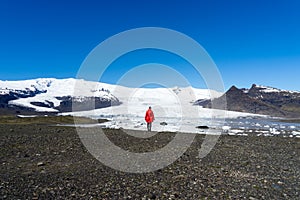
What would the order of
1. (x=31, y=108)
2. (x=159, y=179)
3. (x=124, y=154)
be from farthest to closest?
(x=31, y=108) < (x=124, y=154) < (x=159, y=179)

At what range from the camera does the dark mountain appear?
144875 mm

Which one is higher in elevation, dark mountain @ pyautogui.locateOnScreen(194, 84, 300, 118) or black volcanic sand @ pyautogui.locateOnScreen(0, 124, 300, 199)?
dark mountain @ pyautogui.locateOnScreen(194, 84, 300, 118)

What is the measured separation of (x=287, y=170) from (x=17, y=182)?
329 inches

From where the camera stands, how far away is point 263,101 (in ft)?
561

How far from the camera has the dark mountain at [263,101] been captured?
14488cm

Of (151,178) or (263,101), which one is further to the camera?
(263,101)

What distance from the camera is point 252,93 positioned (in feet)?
616

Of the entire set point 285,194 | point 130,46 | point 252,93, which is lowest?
point 285,194

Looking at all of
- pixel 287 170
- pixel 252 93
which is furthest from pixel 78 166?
pixel 252 93

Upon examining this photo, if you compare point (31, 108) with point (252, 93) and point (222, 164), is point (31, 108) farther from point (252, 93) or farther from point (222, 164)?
point (222, 164)

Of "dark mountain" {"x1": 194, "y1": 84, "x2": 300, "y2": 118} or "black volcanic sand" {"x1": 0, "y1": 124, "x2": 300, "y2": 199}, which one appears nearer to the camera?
"black volcanic sand" {"x1": 0, "y1": 124, "x2": 300, "y2": 199}

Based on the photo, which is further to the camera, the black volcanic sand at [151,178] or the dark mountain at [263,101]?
the dark mountain at [263,101]

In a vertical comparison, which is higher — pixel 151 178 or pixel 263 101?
pixel 263 101

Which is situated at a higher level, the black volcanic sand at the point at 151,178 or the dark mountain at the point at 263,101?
the dark mountain at the point at 263,101
